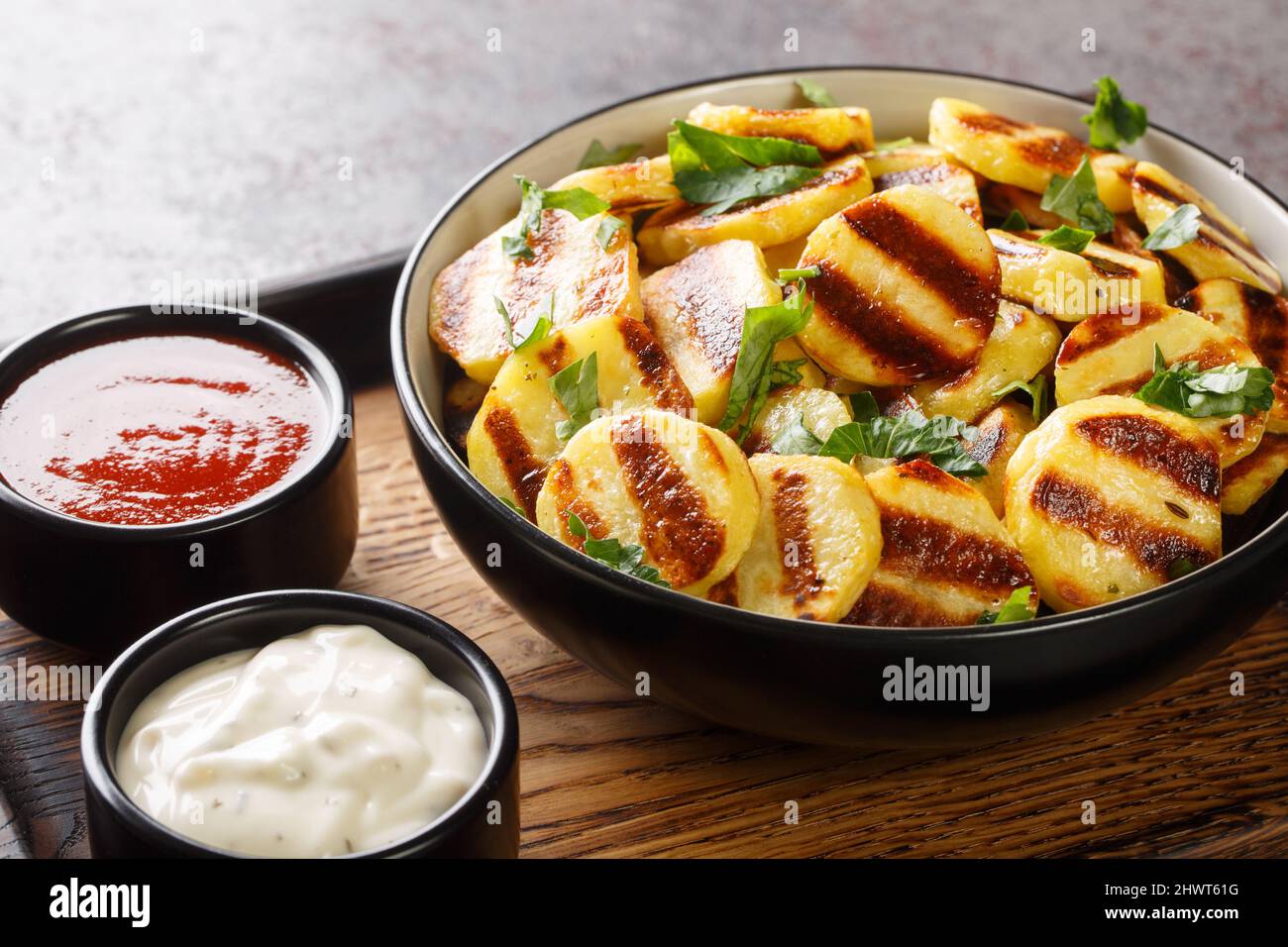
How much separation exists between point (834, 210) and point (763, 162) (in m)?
0.17

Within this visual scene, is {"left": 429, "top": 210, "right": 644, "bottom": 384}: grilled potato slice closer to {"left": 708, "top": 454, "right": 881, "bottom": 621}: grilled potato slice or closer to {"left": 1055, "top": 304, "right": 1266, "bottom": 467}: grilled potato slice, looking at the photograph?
{"left": 708, "top": 454, "right": 881, "bottom": 621}: grilled potato slice

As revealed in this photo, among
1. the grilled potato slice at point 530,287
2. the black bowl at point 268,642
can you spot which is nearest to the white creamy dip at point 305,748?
the black bowl at point 268,642

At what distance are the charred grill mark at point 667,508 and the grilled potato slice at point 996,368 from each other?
44cm

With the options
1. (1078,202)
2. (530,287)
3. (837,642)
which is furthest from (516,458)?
(1078,202)

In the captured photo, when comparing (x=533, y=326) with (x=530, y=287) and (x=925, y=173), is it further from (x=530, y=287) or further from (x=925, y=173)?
(x=925, y=173)

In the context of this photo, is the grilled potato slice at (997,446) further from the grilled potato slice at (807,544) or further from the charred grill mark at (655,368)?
the charred grill mark at (655,368)

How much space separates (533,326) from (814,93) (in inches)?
33.6

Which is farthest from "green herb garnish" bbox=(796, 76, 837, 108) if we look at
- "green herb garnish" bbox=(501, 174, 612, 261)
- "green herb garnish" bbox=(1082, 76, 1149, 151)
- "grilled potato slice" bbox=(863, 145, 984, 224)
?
"green herb garnish" bbox=(501, 174, 612, 261)

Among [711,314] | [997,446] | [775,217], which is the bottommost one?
[997,446]

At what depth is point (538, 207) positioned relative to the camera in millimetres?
2309

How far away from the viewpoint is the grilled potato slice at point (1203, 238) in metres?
2.23

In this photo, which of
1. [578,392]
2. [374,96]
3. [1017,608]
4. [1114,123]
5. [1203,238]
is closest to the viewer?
[1017,608]

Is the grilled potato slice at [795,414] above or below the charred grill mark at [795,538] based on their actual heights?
above

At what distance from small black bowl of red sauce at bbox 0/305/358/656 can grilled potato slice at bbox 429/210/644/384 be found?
0.22 meters
